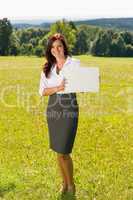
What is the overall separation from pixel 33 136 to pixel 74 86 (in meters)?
5.79

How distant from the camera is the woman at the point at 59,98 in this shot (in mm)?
7305

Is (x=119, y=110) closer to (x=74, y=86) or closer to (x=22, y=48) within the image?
(x=74, y=86)

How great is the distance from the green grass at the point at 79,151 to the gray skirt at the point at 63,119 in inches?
42.1

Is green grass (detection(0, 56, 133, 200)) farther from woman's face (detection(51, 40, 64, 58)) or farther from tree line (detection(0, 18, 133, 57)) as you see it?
tree line (detection(0, 18, 133, 57))

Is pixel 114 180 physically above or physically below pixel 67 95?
below

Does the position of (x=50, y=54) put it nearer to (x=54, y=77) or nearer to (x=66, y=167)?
(x=54, y=77)

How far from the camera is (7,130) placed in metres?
13.7

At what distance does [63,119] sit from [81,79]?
0.68 metres

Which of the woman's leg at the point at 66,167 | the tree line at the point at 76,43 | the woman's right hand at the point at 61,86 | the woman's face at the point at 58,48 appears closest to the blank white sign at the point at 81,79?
the woman's right hand at the point at 61,86

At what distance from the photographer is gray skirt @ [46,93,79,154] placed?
736cm

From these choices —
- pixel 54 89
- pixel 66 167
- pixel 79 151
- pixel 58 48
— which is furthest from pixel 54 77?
pixel 79 151

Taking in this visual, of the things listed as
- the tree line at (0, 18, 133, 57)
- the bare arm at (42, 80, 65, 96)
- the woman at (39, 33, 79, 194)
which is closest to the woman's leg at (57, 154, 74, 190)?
the woman at (39, 33, 79, 194)

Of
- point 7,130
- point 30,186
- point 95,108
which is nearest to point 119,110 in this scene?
point 95,108

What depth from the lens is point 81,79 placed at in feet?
24.4
